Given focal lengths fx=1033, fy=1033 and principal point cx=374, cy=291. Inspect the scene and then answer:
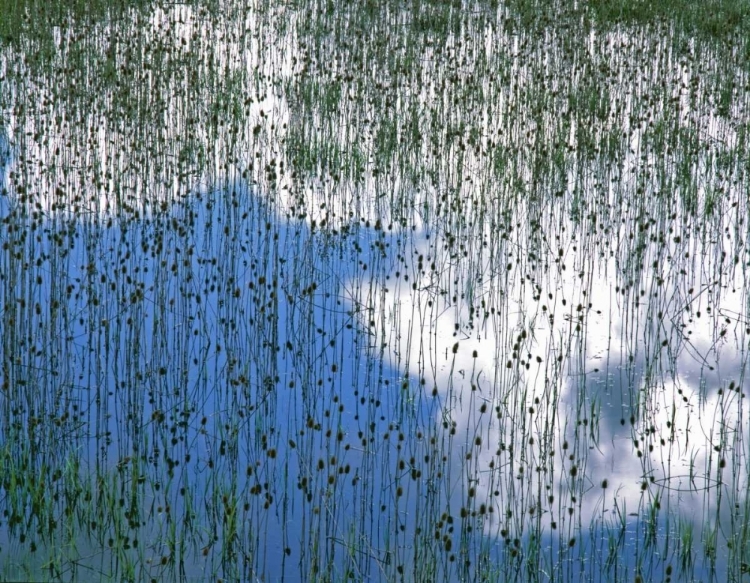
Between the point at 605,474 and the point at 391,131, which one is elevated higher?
the point at 391,131

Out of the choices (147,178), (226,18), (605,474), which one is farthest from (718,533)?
(226,18)

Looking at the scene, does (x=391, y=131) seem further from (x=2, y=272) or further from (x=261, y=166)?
(x=2, y=272)

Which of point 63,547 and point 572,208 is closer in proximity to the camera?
point 63,547

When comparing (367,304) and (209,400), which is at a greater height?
(367,304)

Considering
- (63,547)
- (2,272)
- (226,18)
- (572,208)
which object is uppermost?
(226,18)

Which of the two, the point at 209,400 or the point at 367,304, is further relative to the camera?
the point at 367,304

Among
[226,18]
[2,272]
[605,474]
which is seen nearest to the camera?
[605,474]

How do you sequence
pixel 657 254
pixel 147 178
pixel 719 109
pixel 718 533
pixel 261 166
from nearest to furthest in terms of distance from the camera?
pixel 718 533
pixel 657 254
pixel 147 178
pixel 261 166
pixel 719 109

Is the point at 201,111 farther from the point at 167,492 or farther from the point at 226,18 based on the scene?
the point at 167,492
